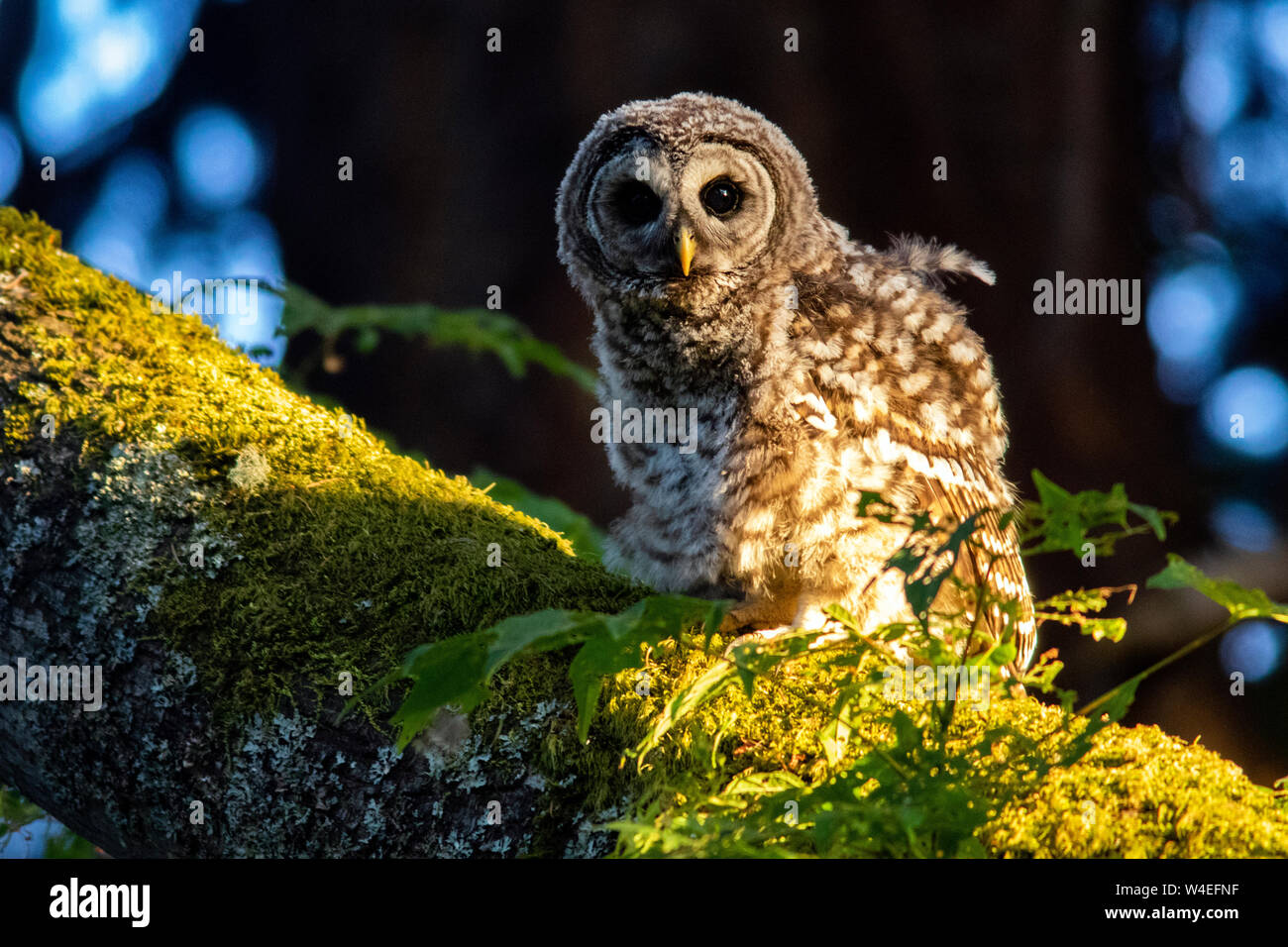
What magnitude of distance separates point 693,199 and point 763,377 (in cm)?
56

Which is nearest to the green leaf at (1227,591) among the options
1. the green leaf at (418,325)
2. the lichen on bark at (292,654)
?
the lichen on bark at (292,654)

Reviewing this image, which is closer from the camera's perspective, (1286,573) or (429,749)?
(429,749)

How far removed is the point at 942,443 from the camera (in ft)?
7.47

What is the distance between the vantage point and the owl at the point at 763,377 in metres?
2.12

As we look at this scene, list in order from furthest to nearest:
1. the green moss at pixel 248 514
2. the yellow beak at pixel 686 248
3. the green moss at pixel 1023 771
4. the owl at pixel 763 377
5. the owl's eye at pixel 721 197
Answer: the owl's eye at pixel 721 197
the yellow beak at pixel 686 248
the owl at pixel 763 377
the green moss at pixel 248 514
the green moss at pixel 1023 771

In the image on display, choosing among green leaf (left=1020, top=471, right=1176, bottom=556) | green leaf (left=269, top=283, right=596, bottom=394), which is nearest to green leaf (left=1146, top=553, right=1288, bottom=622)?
green leaf (left=1020, top=471, right=1176, bottom=556)

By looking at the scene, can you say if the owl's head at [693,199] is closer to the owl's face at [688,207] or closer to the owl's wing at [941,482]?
the owl's face at [688,207]

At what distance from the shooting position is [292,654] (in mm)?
1547

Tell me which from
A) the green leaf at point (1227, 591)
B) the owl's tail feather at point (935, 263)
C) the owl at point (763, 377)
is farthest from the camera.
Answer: the owl's tail feather at point (935, 263)

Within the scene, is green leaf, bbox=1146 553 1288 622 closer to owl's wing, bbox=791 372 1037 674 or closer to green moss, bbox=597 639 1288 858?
green moss, bbox=597 639 1288 858

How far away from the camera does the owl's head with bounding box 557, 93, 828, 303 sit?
242cm

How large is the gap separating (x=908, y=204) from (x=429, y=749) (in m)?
3.34
